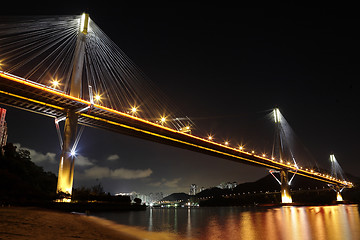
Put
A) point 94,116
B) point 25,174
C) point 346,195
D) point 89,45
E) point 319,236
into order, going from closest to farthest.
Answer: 1. point 319,236
2. point 89,45
3. point 94,116
4. point 25,174
5. point 346,195

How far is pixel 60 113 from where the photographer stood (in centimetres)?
2352

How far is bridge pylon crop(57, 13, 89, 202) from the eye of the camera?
2022 cm

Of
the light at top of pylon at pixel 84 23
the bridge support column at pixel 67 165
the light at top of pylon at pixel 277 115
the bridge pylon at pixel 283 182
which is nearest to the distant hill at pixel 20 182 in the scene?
the bridge support column at pixel 67 165

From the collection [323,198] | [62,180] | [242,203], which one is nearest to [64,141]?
[62,180]

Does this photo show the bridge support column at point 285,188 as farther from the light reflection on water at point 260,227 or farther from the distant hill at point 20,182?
the distant hill at point 20,182

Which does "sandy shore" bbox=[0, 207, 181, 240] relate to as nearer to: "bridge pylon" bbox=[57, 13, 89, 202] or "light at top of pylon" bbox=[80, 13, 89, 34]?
"bridge pylon" bbox=[57, 13, 89, 202]

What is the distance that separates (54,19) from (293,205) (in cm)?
4899

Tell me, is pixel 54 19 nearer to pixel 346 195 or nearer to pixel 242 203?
pixel 242 203

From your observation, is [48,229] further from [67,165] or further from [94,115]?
[94,115]

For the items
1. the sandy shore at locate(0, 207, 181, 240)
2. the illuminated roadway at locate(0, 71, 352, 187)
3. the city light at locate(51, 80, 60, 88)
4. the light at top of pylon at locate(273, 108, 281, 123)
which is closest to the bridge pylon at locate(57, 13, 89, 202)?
the illuminated roadway at locate(0, 71, 352, 187)

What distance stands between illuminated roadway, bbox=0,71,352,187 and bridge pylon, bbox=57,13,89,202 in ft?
3.20

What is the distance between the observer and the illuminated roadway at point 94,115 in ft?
66.1

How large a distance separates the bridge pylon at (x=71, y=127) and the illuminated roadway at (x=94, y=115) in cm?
97

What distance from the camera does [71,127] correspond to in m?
22.2
